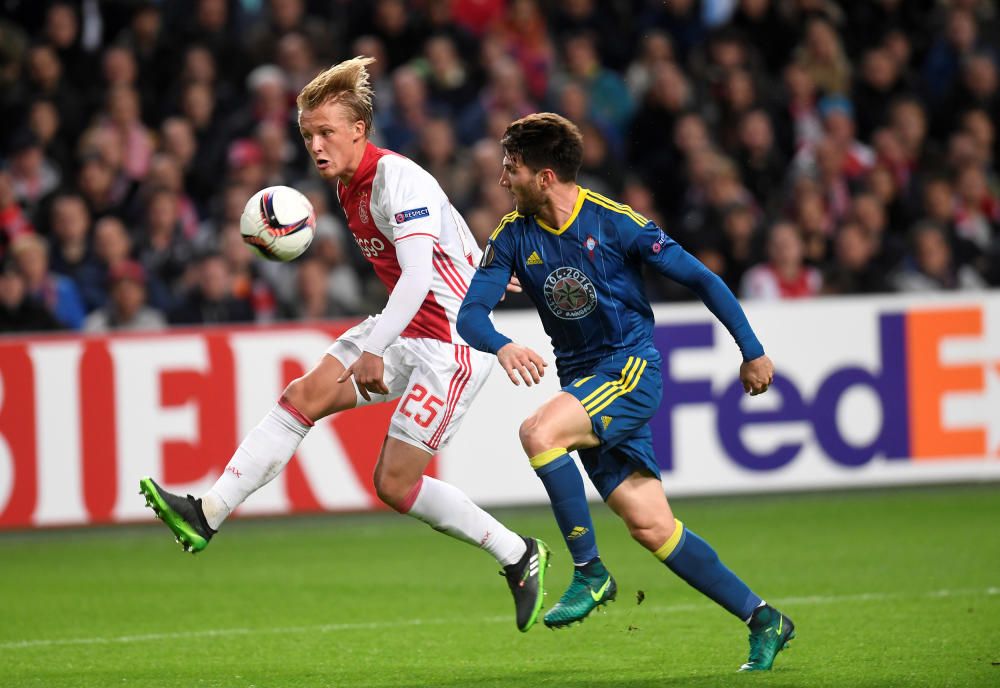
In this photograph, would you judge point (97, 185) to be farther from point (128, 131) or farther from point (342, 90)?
point (342, 90)

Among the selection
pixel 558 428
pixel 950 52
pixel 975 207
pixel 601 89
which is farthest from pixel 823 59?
pixel 558 428

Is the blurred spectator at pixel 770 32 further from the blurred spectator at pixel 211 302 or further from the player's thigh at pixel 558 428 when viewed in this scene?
the player's thigh at pixel 558 428

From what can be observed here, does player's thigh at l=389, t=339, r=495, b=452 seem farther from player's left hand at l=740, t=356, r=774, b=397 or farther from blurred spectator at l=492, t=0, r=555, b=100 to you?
blurred spectator at l=492, t=0, r=555, b=100

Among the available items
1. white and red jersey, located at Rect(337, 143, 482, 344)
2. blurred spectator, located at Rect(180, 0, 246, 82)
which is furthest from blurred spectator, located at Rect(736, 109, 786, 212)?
white and red jersey, located at Rect(337, 143, 482, 344)

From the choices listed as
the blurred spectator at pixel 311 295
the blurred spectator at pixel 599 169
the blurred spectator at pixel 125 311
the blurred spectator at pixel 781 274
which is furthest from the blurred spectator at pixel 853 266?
the blurred spectator at pixel 125 311

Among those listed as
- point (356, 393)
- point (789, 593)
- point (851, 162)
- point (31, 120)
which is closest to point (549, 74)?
point (851, 162)

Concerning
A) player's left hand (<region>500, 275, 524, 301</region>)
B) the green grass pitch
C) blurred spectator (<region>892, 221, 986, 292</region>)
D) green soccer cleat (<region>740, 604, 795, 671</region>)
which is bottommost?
the green grass pitch

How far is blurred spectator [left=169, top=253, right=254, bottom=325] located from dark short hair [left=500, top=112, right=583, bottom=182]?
5.38 meters

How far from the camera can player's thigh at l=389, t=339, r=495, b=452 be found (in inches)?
245

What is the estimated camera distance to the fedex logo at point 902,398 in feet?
35.0

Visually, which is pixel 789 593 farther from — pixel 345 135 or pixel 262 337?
pixel 262 337

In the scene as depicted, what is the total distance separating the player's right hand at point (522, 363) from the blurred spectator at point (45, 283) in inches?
234

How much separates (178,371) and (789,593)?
169 inches

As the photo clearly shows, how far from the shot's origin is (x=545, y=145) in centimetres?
559
